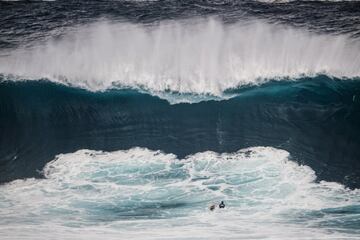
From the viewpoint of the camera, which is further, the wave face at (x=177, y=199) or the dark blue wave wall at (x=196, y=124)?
the dark blue wave wall at (x=196, y=124)

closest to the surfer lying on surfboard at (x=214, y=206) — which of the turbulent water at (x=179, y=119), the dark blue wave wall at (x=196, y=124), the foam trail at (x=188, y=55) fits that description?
the turbulent water at (x=179, y=119)

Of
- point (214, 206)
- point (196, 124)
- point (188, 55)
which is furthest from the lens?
point (188, 55)

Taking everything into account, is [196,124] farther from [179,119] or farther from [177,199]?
[177,199]

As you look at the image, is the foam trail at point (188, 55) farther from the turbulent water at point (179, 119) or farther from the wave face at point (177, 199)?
the wave face at point (177, 199)

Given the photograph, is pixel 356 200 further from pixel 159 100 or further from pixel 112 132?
pixel 112 132

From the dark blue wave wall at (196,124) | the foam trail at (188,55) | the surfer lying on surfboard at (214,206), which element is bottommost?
the surfer lying on surfboard at (214,206)

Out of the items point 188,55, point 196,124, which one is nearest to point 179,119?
point 196,124
